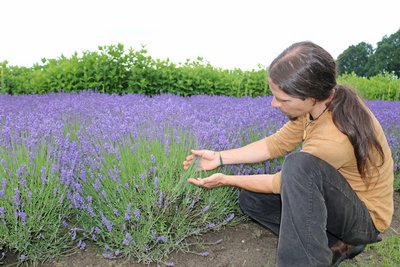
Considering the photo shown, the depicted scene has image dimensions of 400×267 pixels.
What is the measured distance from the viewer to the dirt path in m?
2.73

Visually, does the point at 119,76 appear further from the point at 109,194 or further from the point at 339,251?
the point at 339,251

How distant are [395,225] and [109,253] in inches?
111

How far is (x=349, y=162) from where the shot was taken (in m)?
2.42

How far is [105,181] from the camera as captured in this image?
110 inches

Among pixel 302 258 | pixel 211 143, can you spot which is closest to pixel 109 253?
pixel 211 143

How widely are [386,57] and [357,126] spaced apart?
31.2 m

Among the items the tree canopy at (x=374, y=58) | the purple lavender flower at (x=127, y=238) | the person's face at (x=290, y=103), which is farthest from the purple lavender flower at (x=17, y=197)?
the tree canopy at (x=374, y=58)

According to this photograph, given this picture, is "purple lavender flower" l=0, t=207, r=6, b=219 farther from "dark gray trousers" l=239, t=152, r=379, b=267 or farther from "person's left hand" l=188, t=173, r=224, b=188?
"dark gray trousers" l=239, t=152, r=379, b=267

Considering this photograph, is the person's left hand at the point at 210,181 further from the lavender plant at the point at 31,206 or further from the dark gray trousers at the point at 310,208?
the lavender plant at the point at 31,206

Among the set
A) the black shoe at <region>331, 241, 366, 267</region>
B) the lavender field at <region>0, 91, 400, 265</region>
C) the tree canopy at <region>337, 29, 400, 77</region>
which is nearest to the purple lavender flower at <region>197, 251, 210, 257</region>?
the lavender field at <region>0, 91, 400, 265</region>

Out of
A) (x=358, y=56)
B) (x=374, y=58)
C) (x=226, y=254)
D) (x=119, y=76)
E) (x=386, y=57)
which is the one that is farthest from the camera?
(x=358, y=56)

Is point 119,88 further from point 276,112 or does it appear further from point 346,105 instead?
point 346,105

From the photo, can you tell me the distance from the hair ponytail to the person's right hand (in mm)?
764

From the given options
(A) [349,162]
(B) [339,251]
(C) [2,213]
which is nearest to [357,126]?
(A) [349,162]
